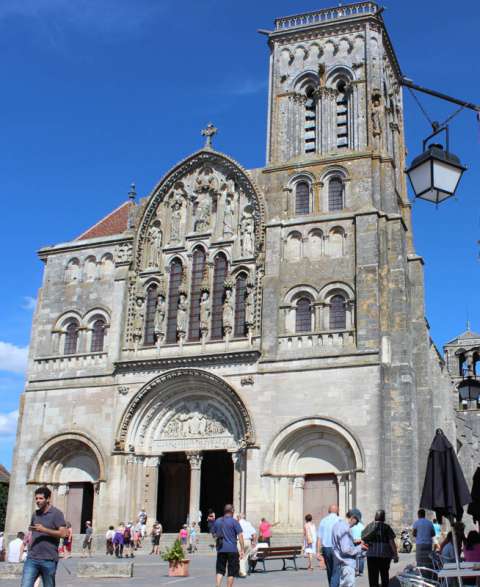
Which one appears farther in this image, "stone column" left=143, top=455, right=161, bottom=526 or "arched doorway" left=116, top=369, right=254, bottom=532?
"stone column" left=143, top=455, right=161, bottom=526

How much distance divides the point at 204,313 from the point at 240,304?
1490 millimetres

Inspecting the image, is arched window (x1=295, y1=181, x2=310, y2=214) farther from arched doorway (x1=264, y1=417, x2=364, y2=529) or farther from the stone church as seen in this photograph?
arched doorway (x1=264, y1=417, x2=364, y2=529)

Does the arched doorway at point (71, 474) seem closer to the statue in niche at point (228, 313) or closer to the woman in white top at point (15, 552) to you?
the statue in niche at point (228, 313)

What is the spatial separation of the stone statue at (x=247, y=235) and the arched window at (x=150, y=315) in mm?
4190

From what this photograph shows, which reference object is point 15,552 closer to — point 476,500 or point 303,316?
point 476,500

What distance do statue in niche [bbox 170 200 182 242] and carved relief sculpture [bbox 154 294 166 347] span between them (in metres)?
2.75

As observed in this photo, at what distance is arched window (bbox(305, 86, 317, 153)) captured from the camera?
1344 inches

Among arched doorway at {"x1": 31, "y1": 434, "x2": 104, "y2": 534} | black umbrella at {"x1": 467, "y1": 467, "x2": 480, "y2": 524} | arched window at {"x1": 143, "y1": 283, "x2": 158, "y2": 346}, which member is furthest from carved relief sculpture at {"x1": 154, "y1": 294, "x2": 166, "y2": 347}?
black umbrella at {"x1": 467, "y1": 467, "x2": 480, "y2": 524}

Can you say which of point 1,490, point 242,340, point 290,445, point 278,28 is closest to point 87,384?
point 242,340

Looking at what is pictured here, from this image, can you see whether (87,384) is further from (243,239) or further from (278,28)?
(278,28)

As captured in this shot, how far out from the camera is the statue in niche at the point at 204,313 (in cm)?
3175

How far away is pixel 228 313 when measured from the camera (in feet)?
103

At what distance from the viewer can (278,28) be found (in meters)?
36.4

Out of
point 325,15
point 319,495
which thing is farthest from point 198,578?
point 325,15
